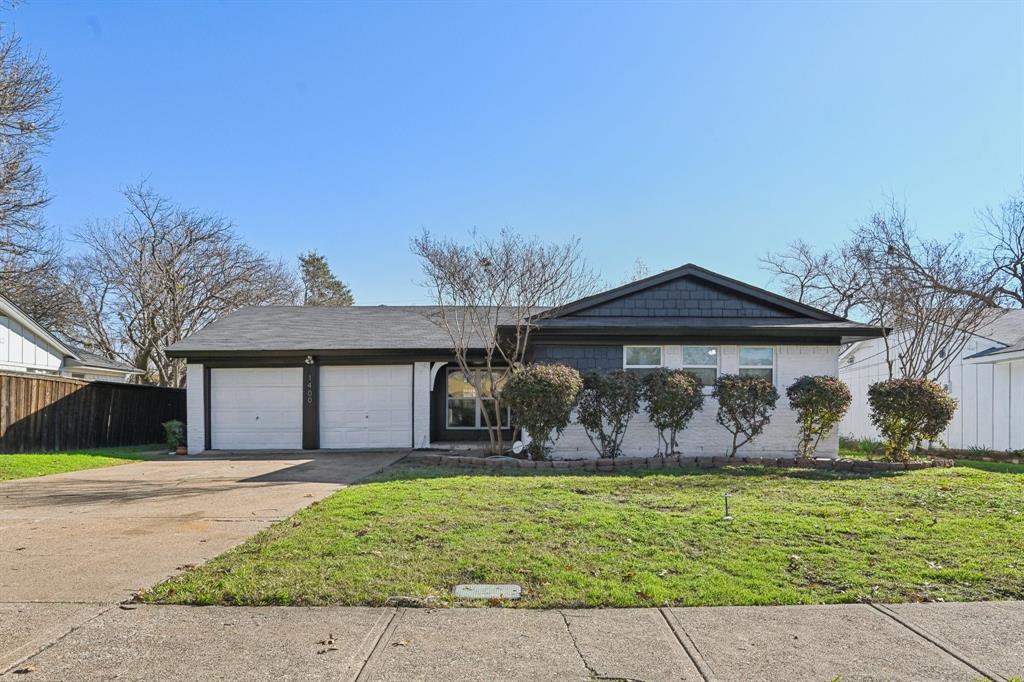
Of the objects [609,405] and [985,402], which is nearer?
[609,405]

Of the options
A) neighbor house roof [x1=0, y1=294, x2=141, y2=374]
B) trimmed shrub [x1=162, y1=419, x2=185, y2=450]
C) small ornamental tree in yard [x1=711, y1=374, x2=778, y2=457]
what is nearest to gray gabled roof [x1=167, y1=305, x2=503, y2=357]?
trimmed shrub [x1=162, y1=419, x2=185, y2=450]

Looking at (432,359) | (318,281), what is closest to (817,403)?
(432,359)

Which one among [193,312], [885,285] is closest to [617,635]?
[885,285]

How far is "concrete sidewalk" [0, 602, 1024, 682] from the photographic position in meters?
3.71

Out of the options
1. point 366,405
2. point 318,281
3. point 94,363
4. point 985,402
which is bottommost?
point 366,405

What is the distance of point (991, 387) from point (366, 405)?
1557 cm

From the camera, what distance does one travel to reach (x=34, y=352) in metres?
20.8

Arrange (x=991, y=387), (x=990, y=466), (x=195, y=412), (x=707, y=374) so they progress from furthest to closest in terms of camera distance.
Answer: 1. (x=991, y=387)
2. (x=195, y=412)
3. (x=707, y=374)
4. (x=990, y=466)

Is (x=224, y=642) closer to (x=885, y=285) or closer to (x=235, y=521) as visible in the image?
(x=235, y=521)

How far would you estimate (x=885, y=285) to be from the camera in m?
17.0

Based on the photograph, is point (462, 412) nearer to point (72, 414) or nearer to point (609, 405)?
point (609, 405)

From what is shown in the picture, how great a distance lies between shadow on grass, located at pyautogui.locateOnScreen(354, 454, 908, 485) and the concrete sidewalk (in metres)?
6.03

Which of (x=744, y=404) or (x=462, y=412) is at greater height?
(x=744, y=404)

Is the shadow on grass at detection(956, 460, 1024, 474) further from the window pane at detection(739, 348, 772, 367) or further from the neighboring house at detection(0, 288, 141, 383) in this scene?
the neighboring house at detection(0, 288, 141, 383)
